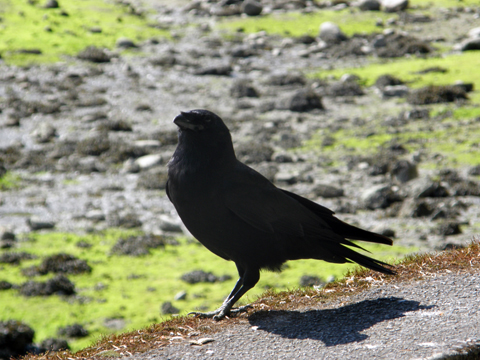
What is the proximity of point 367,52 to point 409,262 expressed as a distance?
91.1ft

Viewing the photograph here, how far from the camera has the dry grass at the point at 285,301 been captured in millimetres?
5559

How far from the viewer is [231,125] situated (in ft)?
78.6

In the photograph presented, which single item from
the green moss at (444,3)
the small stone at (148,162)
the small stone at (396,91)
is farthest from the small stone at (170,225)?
the green moss at (444,3)

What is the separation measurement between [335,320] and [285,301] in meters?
0.82

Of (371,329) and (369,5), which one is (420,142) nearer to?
(371,329)

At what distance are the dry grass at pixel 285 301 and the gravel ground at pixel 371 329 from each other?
0.15m

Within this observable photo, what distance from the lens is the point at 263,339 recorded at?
17.4 ft

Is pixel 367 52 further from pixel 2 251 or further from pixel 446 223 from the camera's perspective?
pixel 2 251

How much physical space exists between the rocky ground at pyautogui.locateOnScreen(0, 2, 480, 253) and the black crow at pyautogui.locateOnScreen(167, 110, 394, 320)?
9.45 m

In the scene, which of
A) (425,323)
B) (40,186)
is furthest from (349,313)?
(40,186)

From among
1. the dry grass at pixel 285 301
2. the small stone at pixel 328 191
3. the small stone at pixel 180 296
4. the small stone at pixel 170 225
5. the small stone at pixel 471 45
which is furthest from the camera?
the small stone at pixel 471 45

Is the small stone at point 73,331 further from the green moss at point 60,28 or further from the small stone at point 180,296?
the green moss at point 60,28

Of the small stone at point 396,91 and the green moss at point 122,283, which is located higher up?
the small stone at point 396,91

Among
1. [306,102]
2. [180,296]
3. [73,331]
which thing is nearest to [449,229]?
[180,296]
